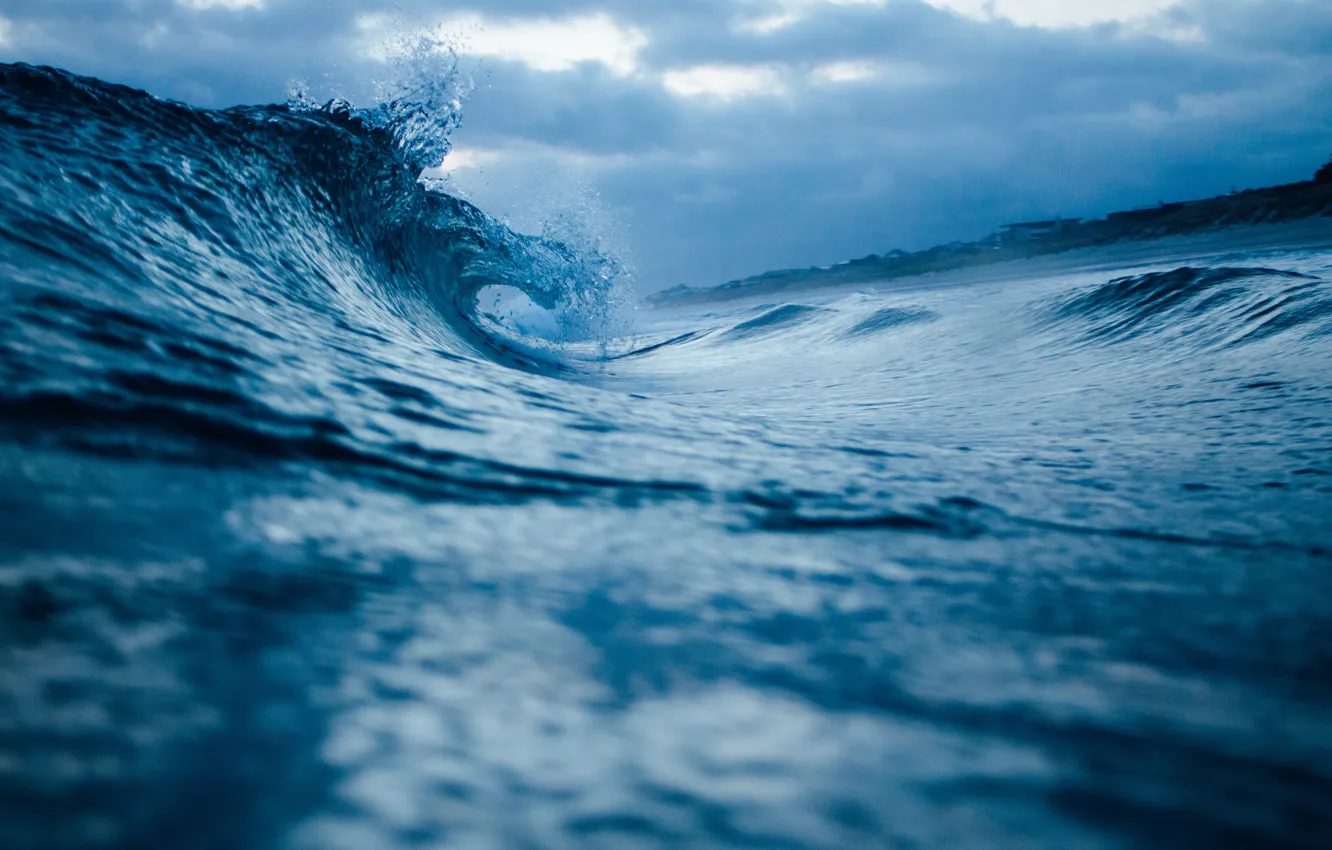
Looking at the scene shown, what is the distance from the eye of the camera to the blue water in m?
0.58

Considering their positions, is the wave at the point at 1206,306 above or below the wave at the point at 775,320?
below

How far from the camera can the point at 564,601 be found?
0.91 meters

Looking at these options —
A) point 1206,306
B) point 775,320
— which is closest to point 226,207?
point 1206,306

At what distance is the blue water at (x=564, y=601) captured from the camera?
58cm

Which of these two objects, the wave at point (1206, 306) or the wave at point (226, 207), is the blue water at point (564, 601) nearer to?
the wave at point (226, 207)

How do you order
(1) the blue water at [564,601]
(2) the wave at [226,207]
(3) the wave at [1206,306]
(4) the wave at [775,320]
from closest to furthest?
1. (1) the blue water at [564,601]
2. (2) the wave at [226,207]
3. (3) the wave at [1206,306]
4. (4) the wave at [775,320]

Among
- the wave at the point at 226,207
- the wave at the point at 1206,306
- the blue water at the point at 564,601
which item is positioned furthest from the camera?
the wave at the point at 1206,306

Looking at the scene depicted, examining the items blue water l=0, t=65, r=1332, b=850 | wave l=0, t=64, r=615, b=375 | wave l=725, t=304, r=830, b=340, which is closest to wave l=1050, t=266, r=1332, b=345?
blue water l=0, t=65, r=1332, b=850

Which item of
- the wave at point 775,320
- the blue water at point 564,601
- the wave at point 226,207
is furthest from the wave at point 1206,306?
the wave at point 226,207

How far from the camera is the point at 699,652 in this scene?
81cm

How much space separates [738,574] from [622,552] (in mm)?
161

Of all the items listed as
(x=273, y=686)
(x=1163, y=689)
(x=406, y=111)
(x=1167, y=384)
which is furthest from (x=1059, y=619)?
(x=406, y=111)

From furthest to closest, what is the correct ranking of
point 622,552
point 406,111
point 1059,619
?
point 406,111 → point 622,552 → point 1059,619

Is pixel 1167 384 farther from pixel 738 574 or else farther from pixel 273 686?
pixel 273 686
